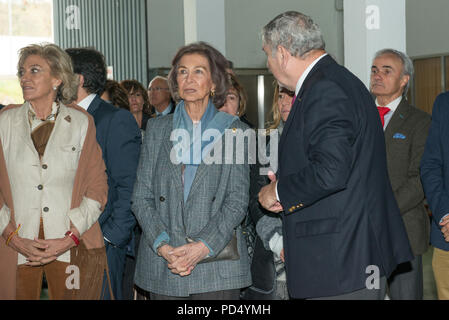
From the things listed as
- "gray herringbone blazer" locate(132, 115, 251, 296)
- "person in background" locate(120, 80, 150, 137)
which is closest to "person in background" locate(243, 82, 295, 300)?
"gray herringbone blazer" locate(132, 115, 251, 296)

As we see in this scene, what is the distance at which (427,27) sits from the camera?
1023 centimetres

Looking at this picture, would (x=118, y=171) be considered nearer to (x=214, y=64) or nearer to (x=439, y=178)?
(x=214, y=64)

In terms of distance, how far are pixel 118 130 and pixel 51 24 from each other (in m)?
8.42

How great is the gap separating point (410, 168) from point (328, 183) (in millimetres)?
1536

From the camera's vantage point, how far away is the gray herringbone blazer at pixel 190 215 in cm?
260

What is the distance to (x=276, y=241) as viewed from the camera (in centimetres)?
279

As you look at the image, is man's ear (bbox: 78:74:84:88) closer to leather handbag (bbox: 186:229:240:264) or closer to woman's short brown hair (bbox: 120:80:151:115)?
leather handbag (bbox: 186:229:240:264)

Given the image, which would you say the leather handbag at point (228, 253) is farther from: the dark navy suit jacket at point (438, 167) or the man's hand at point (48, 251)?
the dark navy suit jacket at point (438, 167)

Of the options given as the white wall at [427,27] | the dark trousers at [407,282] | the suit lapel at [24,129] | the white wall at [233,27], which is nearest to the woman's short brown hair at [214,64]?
the suit lapel at [24,129]

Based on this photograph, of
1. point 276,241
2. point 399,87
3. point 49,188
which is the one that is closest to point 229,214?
point 276,241

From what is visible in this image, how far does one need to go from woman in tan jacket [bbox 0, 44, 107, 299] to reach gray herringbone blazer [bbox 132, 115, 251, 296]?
11.4 inches

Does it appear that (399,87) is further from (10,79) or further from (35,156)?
(10,79)
